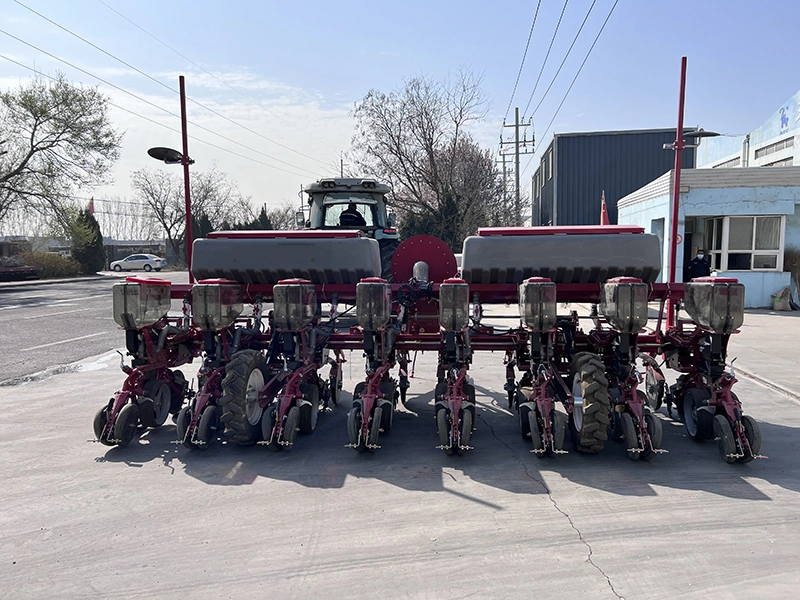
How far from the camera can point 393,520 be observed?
13.7ft

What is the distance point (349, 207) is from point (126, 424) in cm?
551

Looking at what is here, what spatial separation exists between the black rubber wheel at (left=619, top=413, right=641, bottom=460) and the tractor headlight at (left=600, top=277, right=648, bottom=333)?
0.80 meters

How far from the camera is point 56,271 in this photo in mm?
40875

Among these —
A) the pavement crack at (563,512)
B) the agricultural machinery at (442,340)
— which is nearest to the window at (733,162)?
the agricultural machinery at (442,340)

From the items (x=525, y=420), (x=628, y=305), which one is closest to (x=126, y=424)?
(x=525, y=420)

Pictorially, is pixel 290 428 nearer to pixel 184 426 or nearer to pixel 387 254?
pixel 184 426

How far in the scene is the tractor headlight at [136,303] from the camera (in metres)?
5.57

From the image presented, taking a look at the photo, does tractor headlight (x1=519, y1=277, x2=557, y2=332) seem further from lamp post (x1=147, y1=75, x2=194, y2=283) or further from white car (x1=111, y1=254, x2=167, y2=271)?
white car (x1=111, y1=254, x2=167, y2=271)

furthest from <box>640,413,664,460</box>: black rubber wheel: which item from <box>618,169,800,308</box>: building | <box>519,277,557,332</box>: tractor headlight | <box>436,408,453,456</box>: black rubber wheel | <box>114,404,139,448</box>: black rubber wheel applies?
<box>618,169,800,308</box>: building

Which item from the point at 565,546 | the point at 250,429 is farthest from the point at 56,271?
the point at 565,546

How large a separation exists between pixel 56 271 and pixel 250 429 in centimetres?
4201

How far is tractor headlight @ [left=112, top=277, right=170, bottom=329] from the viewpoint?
5570mm

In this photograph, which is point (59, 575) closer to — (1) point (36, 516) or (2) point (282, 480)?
(1) point (36, 516)

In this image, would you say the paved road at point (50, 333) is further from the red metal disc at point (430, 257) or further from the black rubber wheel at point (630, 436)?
the black rubber wheel at point (630, 436)
